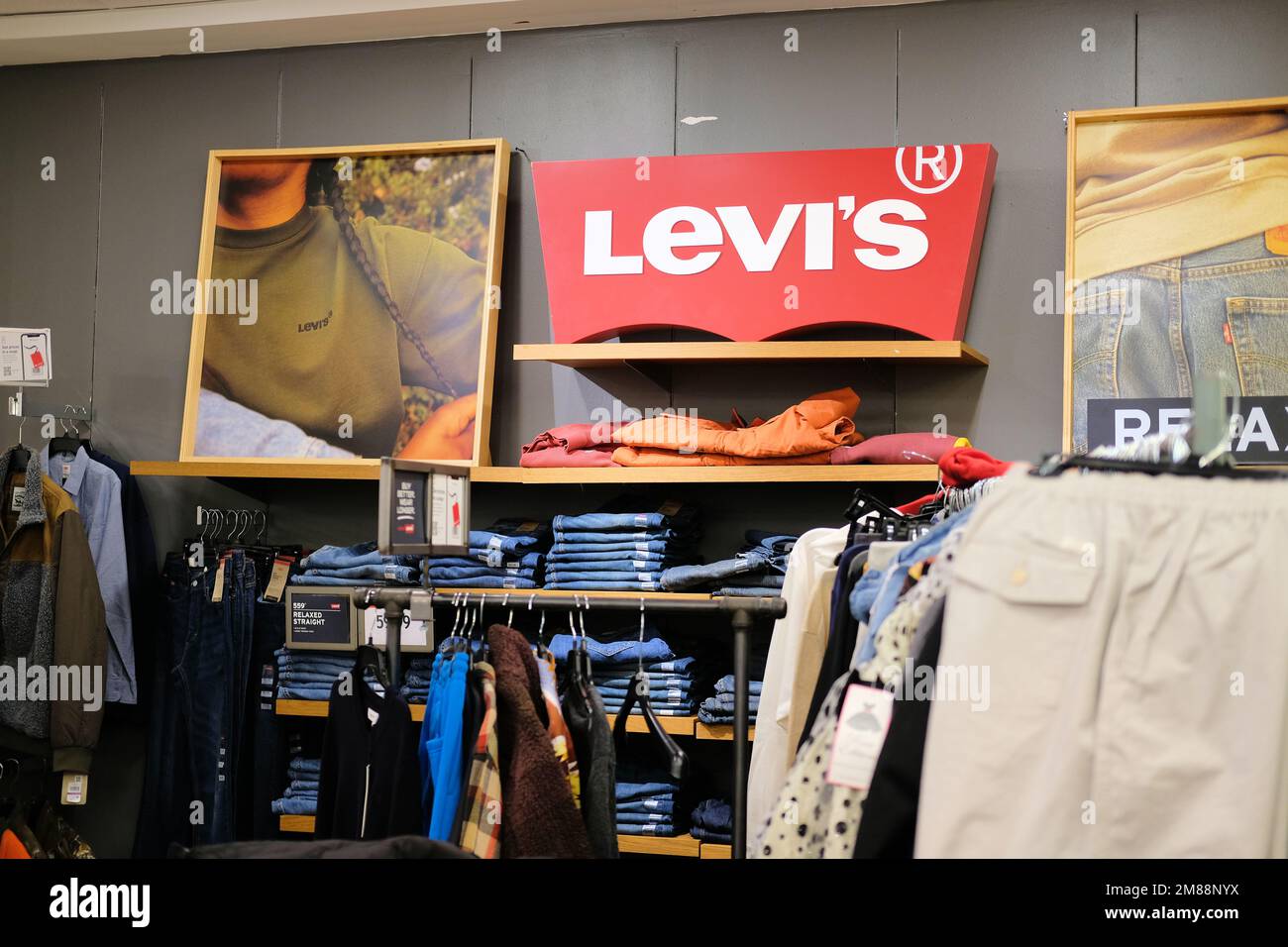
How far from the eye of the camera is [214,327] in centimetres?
426

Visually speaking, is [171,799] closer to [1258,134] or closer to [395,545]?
[395,545]

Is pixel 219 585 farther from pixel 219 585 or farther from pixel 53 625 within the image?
pixel 53 625

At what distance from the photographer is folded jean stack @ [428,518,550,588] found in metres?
3.77

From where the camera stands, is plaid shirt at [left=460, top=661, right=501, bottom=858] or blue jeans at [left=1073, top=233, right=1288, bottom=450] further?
blue jeans at [left=1073, top=233, right=1288, bottom=450]

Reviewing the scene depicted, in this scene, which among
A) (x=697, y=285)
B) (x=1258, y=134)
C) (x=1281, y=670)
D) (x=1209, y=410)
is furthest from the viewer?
(x=697, y=285)

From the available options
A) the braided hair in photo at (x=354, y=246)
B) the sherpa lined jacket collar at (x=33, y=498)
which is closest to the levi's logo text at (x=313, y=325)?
the braided hair in photo at (x=354, y=246)

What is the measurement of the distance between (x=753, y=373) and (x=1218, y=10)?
184 cm

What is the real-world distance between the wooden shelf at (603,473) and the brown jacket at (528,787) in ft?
4.63

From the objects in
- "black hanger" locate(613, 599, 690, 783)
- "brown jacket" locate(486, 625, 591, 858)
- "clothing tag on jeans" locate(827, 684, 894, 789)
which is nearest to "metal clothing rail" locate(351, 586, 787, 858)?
"black hanger" locate(613, 599, 690, 783)

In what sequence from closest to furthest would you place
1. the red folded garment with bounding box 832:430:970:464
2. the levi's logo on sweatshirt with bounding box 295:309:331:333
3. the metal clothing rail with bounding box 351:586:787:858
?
1. the metal clothing rail with bounding box 351:586:787:858
2. the red folded garment with bounding box 832:430:970:464
3. the levi's logo on sweatshirt with bounding box 295:309:331:333

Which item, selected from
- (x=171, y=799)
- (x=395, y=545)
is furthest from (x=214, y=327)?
(x=395, y=545)

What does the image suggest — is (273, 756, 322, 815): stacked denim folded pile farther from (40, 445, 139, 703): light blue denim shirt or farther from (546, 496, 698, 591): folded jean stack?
(546, 496, 698, 591): folded jean stack

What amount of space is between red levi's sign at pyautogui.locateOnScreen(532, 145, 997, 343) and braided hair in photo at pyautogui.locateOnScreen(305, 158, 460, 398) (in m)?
0.53

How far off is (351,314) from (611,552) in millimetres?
1318
